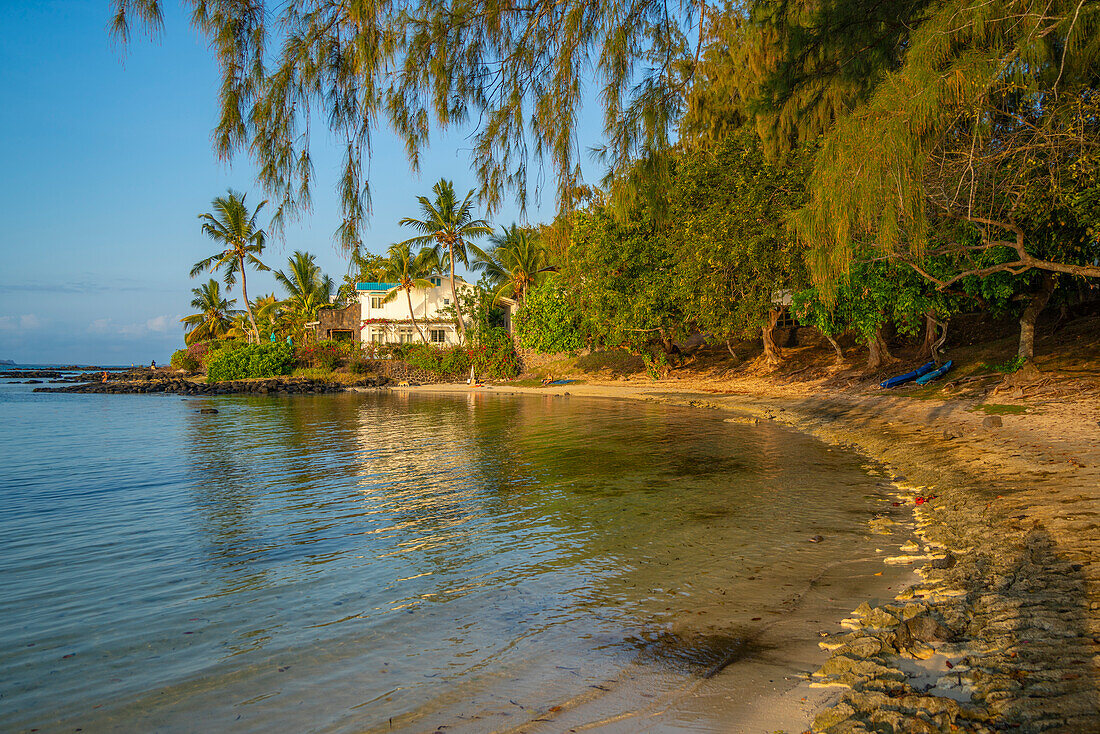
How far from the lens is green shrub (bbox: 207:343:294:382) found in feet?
156

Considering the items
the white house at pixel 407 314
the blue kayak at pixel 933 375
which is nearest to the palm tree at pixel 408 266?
the white house at pixel 407 314

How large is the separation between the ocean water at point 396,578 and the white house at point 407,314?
33887mm

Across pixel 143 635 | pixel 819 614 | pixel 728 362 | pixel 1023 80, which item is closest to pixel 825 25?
pixel 1023 80

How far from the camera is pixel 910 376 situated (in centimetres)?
1731

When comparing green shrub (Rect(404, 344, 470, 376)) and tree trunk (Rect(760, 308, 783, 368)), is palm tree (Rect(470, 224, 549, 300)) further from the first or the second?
tree trunk (Rect(760, 308, 783, 368))

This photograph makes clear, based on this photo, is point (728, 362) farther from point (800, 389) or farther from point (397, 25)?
point (397, 25)

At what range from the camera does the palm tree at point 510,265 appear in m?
42.0

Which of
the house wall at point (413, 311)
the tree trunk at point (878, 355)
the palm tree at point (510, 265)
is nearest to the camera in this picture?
the tree trunk at point (878, 355)

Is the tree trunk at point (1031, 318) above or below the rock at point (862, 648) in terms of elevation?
above

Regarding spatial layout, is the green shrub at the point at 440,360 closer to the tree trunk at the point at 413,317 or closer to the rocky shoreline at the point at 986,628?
the tree trunk at the point at 413,317

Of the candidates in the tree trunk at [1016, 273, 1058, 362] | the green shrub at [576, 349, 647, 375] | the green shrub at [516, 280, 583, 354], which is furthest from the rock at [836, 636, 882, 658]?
the green shrub at [576, 349, 647, 375]

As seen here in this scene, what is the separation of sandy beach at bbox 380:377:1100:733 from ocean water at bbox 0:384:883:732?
1.44 feet

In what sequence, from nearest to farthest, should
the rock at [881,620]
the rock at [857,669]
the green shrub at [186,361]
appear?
the rock at [857,669]
the rock at [881,620]
the green shrub at [186,361]

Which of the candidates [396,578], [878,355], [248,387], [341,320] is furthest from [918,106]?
[341,320]
